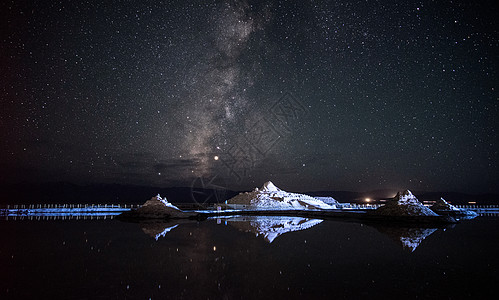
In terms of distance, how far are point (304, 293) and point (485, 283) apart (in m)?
5.97

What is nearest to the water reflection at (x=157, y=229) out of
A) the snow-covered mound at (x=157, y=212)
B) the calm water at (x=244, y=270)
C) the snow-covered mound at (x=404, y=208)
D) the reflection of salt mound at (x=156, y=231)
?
the reflection of salt mound at (x=156, y=231)

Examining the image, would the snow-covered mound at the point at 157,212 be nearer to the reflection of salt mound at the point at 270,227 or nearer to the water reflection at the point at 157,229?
the water reflection at the point at 157,229

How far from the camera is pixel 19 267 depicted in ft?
36.6

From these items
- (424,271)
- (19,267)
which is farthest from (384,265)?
(19,267)

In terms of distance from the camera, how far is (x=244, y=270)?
10.8m

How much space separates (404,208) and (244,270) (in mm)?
30462

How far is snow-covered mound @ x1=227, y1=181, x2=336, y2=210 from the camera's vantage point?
199 feet

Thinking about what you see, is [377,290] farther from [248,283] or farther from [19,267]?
[19,267]

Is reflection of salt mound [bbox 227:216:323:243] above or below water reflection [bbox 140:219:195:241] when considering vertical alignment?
below

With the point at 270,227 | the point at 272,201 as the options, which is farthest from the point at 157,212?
the point at 272,201

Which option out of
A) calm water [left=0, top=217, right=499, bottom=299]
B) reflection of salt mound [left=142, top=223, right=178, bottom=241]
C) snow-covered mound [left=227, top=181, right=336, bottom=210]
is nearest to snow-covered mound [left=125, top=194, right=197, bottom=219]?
reflection of salt mound [left=142, top=223, right=178, bottom=241]

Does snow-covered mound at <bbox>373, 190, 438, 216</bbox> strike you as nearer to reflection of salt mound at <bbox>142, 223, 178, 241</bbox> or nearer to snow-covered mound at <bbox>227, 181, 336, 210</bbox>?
snow-covered mound at <bbox>227, 181, 336, 210</bbox>

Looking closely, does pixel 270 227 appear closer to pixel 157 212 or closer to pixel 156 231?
pixel 156 231

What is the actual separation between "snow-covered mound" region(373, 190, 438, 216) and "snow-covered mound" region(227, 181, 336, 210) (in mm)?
23787
